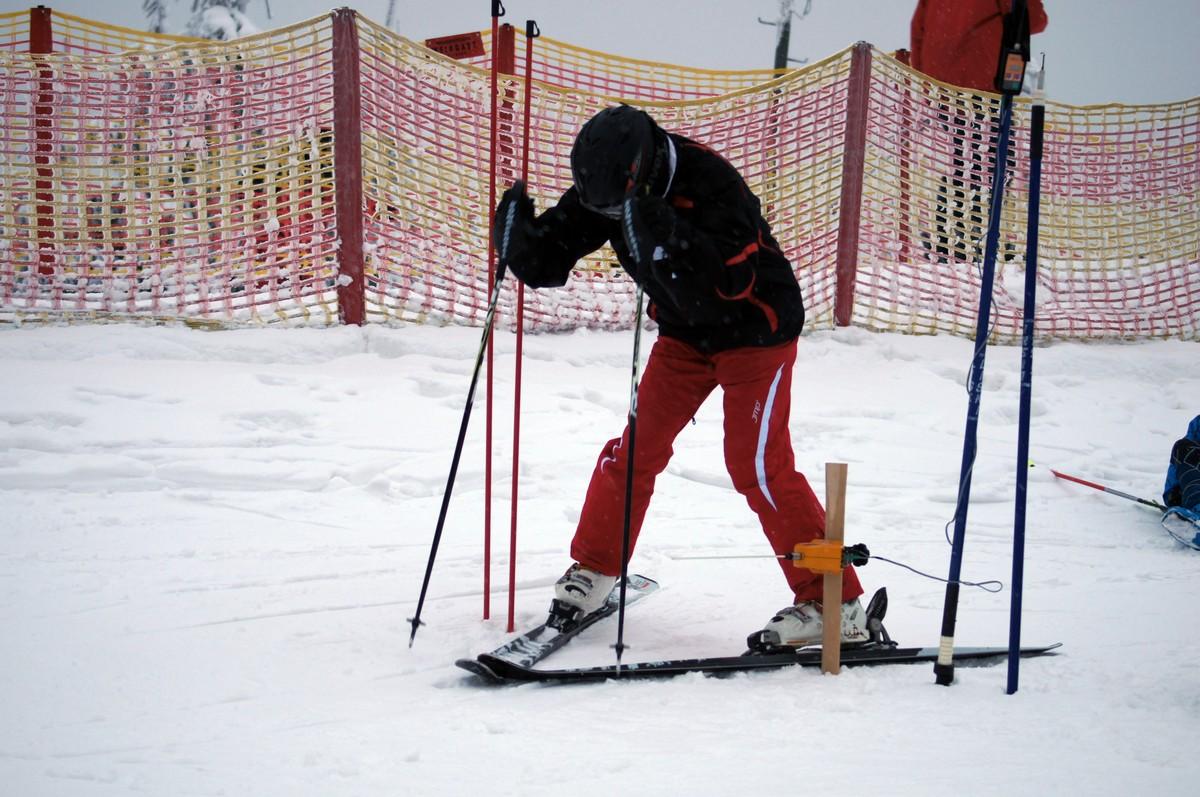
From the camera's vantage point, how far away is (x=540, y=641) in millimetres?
2943

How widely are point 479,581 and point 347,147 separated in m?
4.01

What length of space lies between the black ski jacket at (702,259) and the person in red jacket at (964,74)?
18.4ft

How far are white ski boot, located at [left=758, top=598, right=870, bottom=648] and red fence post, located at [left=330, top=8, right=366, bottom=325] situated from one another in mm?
4699

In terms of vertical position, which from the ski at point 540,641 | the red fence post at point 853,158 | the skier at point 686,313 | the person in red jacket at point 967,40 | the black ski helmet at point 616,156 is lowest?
the ski at point 540,641

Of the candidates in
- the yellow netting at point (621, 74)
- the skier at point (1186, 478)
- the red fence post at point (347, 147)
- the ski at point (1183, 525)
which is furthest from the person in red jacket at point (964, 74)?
the red fence post at point (347, 147)

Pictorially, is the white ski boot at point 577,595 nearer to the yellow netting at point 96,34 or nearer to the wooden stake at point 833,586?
the wooden stake at point 833,586

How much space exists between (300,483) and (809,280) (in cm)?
481

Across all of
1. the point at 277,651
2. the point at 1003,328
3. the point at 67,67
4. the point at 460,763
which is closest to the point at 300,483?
the point at 277,651

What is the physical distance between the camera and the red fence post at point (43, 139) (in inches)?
261

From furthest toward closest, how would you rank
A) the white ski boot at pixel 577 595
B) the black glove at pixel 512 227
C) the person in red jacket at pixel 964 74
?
the person in red jacket at pixel 964 74, the white ski boot at pixel 577 595, the black glove at pixel 512 227

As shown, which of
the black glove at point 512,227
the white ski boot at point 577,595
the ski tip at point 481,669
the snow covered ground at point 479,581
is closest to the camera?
the snow covered ground at point 479,581

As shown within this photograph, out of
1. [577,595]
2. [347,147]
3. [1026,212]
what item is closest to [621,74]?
[347,147]

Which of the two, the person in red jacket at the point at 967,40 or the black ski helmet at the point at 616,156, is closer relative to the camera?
the black ski helmet at the point at 616,156

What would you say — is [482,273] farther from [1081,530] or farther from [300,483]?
[1081,530]
